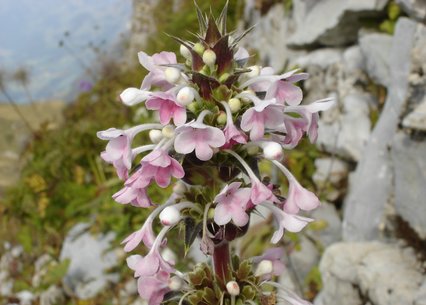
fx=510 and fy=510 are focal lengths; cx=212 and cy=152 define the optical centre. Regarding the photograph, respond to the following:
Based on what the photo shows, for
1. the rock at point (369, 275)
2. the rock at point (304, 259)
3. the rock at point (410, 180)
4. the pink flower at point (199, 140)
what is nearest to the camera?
the pink flower at point (199, 140)

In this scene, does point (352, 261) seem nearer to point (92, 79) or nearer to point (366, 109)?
point (366, 109)

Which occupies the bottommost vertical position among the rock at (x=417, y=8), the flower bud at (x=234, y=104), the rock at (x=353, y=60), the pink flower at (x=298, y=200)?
the rock at (x=353, y=60)

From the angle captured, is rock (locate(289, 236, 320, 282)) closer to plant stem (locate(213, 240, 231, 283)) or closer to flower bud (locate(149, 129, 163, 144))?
plant stem (locate(213, 240, 231, 283))

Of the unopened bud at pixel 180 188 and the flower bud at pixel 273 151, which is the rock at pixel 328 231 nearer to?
the unopened bud at pixel 180 188

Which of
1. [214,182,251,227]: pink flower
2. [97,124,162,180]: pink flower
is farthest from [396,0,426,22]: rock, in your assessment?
[97,124,162,180]: pink flower

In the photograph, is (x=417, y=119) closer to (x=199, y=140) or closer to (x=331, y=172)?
(x=331, y=172)

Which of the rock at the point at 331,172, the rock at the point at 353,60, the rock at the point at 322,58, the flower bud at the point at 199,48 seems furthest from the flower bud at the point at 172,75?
the rock at the point at 322,58

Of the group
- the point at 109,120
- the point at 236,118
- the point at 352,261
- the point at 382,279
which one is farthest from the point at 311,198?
the point at 109,120
